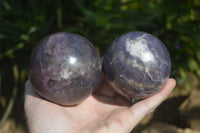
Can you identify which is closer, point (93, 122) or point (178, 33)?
point (93, 122)

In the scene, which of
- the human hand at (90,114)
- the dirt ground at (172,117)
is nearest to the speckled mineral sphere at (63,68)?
the human hand at (90,114)

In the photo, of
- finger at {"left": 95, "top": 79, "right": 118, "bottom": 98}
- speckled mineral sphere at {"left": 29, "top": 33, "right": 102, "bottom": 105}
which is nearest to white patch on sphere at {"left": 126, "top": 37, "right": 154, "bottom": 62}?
speckled mineral sphere at {"left": 29, "top": 33, "right": 102, "bottom": 105}

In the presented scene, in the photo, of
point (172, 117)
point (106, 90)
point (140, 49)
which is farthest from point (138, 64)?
point (172, 117)

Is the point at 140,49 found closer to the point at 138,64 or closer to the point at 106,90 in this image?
the point at 138,64

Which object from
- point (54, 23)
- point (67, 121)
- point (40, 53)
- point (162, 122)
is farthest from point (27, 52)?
point (162, 122)

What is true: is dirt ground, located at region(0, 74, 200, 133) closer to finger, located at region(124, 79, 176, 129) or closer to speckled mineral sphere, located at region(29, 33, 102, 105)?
finger, located at region(124, 79, 176, 129)

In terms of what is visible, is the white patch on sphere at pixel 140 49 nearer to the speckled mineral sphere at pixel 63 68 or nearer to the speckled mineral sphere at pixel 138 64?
the speckled mineral sphere at pixel 138 64

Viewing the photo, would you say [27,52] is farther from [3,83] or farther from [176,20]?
[176,20]
